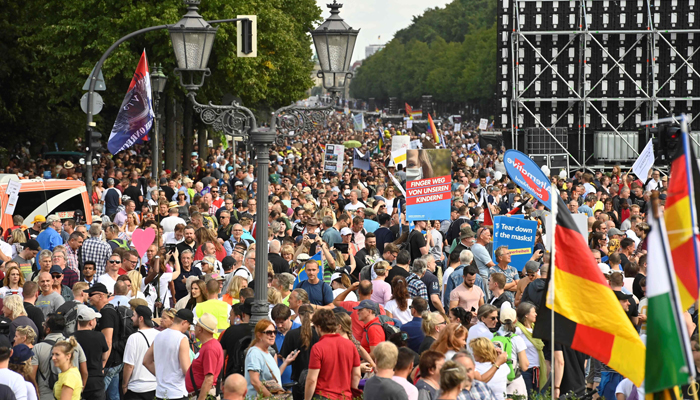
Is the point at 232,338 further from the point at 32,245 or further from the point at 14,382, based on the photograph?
the point at 32,245

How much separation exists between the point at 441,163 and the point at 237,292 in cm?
562

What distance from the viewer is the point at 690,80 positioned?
126 feet

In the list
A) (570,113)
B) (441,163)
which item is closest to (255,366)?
(441,163)

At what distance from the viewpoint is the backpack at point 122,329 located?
9.37m

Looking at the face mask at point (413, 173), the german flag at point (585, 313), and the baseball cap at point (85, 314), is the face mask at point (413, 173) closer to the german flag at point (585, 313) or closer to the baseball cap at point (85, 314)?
the baseball cap at point (85, 314)

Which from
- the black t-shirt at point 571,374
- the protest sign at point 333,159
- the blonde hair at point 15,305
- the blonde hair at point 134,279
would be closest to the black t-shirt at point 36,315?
the blonde hair at point 15,305

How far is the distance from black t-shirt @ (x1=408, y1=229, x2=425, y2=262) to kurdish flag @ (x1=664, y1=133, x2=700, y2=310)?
7.94 m

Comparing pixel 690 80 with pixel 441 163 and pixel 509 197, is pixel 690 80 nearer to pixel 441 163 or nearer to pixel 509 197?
pixel 509 197

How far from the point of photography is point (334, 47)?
922cm

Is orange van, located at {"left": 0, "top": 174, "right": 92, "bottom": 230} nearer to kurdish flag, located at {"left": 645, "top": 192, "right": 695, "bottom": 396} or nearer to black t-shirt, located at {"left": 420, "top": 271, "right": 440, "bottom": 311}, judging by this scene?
black t-shirt, located at {"left": 420, "top": 271, "right": 440, "bottom": 311}

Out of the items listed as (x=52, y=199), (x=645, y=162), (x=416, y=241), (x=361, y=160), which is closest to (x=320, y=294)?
(x=416, y=241)

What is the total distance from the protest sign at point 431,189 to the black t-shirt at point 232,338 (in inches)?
229

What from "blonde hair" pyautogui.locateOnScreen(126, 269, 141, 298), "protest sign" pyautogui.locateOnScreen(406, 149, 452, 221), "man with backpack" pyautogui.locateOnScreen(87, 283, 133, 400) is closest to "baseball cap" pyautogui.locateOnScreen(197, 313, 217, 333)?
"man with backpack" pyautogui.locateOnScreen(87, 283, 133, 400)

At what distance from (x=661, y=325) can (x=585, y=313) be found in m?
1.87
